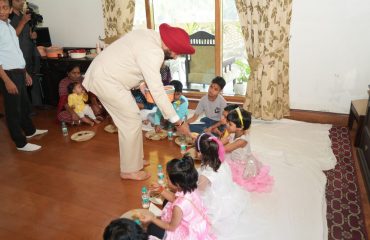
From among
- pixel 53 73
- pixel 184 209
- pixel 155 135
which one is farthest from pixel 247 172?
pixel 53 73

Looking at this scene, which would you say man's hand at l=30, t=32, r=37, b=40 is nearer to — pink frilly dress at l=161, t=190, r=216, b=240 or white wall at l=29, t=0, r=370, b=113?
white wall at l=29, t=0, r=370, b=113

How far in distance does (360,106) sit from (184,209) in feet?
7.43

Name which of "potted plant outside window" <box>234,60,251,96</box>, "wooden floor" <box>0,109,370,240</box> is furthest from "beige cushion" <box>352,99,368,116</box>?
"potted plant outside window" <box>234,60,251,96</box>

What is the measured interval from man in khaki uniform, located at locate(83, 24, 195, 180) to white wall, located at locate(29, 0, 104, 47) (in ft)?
7.93

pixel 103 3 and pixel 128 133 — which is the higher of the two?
pixel 103 3

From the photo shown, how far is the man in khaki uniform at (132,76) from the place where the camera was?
6.81ft

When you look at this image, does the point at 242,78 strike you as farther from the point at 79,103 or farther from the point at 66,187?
the point at 66,187

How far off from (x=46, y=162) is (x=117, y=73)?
1319 mm

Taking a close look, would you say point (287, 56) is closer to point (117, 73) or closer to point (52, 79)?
point (117, 73)

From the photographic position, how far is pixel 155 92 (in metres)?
2.09

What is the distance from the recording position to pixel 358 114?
9.20 feet

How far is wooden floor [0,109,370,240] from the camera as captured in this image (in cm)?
203

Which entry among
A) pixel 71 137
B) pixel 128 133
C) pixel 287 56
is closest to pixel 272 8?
pixel 287 56

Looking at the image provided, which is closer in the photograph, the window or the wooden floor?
the wooden floor
